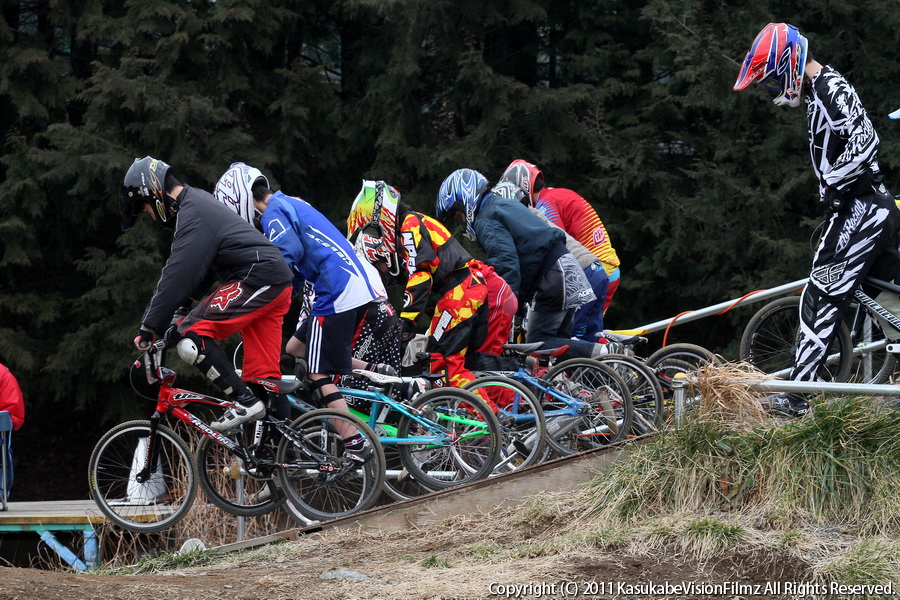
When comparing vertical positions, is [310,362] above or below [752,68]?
below

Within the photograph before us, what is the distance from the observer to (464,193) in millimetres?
8219

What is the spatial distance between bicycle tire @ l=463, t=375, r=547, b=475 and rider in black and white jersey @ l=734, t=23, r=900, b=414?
151cm

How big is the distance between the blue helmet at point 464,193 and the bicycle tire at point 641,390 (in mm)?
1511

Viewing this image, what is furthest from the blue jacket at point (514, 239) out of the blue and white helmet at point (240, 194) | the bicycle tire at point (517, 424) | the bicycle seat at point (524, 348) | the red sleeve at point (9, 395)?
the red sleeve at point (9, 395)

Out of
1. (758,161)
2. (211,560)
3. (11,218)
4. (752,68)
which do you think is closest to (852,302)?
(752,68)

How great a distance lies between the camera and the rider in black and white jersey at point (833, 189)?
261 inches

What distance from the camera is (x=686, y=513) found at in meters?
5.63

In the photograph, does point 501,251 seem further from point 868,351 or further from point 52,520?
point 52,520

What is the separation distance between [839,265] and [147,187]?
431cm

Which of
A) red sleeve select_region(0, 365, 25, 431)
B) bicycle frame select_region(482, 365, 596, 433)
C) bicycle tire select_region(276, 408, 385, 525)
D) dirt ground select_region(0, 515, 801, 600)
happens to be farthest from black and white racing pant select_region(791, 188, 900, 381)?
red sleeve select_region(0, 365, 25, 431)

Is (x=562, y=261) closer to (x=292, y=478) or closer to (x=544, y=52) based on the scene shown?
(x=292, y=478)

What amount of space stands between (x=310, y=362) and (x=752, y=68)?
3.38 metres

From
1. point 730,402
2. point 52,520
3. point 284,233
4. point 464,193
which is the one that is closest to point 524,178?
Result: point 464,193

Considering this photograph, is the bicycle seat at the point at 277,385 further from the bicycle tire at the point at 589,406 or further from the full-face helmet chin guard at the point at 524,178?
the full-face helmet chin guard at the point at 524,178
